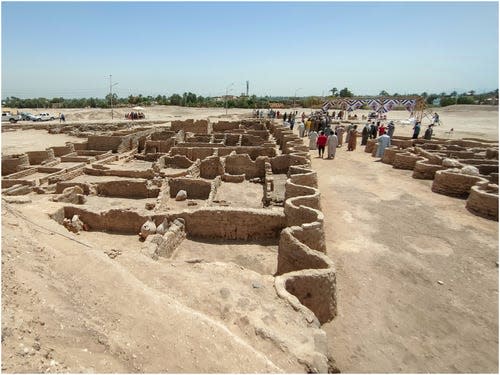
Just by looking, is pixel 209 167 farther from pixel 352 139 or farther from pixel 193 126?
pixel 193 126

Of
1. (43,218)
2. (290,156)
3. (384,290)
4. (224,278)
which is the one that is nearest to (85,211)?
(43,218)

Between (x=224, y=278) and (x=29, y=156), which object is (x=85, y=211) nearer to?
(x=224, y=278)

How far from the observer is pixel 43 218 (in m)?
8.80

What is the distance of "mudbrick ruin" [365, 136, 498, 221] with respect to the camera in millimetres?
10430

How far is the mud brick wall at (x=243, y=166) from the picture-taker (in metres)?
17.9

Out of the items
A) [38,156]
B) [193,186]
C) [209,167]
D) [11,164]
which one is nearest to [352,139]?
[209,167]

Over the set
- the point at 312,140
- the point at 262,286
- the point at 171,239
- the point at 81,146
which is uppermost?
the point at 312,140

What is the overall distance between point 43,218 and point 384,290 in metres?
8.46

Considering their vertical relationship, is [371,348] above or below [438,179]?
below

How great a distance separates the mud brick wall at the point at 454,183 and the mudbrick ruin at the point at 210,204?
124 centimetres

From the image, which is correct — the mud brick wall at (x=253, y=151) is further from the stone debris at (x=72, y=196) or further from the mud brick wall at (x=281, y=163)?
the stone debris at (x=72, y=196)

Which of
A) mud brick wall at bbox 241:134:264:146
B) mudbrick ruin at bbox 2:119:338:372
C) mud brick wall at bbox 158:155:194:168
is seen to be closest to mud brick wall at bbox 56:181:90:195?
mudbrick ruin at bbox 2:119:338:372

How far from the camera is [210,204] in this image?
12117 millimetres

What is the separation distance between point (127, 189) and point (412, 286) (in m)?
11.3
